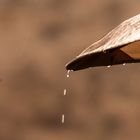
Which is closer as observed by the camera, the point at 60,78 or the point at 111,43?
the point at 111,43

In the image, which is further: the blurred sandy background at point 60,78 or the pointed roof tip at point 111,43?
the blurred sandy background at point 60,78

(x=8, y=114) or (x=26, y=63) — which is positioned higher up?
(x=26, y=63)

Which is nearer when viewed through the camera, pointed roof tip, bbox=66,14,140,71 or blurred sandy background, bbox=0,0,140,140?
pointed roof tip, bbox=66,14,140,71

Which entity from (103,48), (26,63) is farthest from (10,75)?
(103,48)

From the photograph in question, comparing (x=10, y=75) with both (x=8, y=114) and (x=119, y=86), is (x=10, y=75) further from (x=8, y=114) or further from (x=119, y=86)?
(x=119, y=86)

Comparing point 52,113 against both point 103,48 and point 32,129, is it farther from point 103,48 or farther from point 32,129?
point 103,48

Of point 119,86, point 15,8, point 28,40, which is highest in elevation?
point 15,8

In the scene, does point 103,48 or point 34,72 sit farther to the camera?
point 34,72
